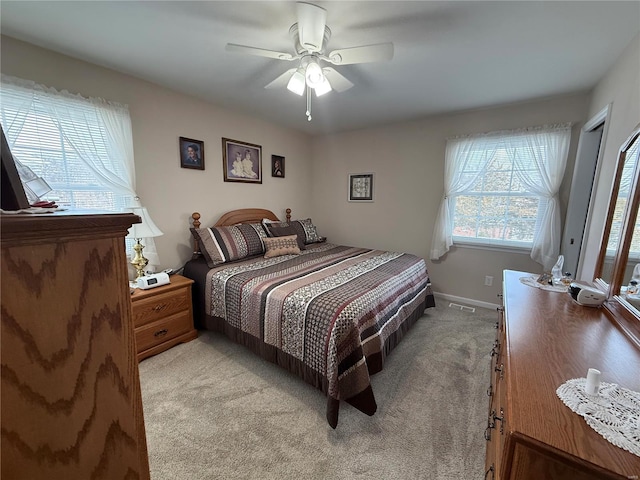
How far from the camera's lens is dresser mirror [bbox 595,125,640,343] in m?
1.15

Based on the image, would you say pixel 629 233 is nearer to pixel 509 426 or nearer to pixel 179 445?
pixel 509 426

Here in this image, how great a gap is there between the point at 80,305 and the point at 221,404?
1.59 metres

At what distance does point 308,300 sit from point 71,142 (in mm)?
2186

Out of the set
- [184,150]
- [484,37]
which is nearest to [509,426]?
[484,37]

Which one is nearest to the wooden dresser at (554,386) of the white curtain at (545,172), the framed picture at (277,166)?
the white curtain at (545,172)

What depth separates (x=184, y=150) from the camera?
2812 mm

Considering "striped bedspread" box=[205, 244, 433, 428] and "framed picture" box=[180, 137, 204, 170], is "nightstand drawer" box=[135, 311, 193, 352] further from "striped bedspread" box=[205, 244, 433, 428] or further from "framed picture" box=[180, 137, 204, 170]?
"framed picture" box=[180, 137, 204, 170]

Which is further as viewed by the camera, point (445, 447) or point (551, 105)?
point (551, 105)

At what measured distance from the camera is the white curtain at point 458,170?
3.05 m

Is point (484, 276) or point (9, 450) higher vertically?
point (9, 450)

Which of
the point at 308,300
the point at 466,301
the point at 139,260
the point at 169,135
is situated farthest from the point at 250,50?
the point at 466,301

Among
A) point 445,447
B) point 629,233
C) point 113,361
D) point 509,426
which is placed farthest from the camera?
point 445,447

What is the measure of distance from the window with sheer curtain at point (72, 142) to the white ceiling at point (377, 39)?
35 cm

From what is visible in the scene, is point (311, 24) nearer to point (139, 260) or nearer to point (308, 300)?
point (308, 300)
